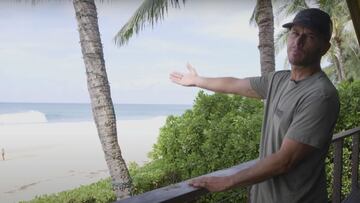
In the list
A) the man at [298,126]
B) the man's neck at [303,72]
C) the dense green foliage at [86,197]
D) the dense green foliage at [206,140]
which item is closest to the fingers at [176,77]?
the man at [298,126]

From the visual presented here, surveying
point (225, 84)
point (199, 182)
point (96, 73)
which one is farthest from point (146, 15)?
point (199, 182)

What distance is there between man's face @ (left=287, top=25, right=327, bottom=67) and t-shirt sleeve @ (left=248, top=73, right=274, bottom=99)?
214 mm

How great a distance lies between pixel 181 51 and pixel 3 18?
22090mm

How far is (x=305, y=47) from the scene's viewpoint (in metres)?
1.45

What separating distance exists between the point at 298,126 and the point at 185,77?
81 cm

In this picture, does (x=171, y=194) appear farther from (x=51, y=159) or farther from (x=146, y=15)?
(x=51, y=159)

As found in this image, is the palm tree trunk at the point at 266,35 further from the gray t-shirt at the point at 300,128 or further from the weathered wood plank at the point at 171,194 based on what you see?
the weathered wood plank at the point at 171,194

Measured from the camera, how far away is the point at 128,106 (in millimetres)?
57562

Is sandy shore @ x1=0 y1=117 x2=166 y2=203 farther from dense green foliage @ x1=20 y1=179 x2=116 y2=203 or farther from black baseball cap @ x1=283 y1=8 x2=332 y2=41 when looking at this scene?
black baseball cap @ x1=283 y1=8 x2=332 y2=41

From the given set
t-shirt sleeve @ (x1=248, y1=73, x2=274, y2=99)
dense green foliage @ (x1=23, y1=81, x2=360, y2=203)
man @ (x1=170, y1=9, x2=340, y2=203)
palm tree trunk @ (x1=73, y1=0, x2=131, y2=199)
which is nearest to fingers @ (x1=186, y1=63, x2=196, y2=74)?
t-shirt sleeve @ (x1=248, y1=73, x2=274, y2=99)

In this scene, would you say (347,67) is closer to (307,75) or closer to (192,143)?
(192,143)


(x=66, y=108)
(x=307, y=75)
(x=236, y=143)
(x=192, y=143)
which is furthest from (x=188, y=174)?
(x=66, y=108)

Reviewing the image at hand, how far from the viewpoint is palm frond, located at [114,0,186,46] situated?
8922 mm

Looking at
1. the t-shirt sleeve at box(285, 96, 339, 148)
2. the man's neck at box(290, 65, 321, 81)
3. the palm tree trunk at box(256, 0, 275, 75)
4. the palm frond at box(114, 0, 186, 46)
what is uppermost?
the palm frond at box(114, 0, 186, 46)
